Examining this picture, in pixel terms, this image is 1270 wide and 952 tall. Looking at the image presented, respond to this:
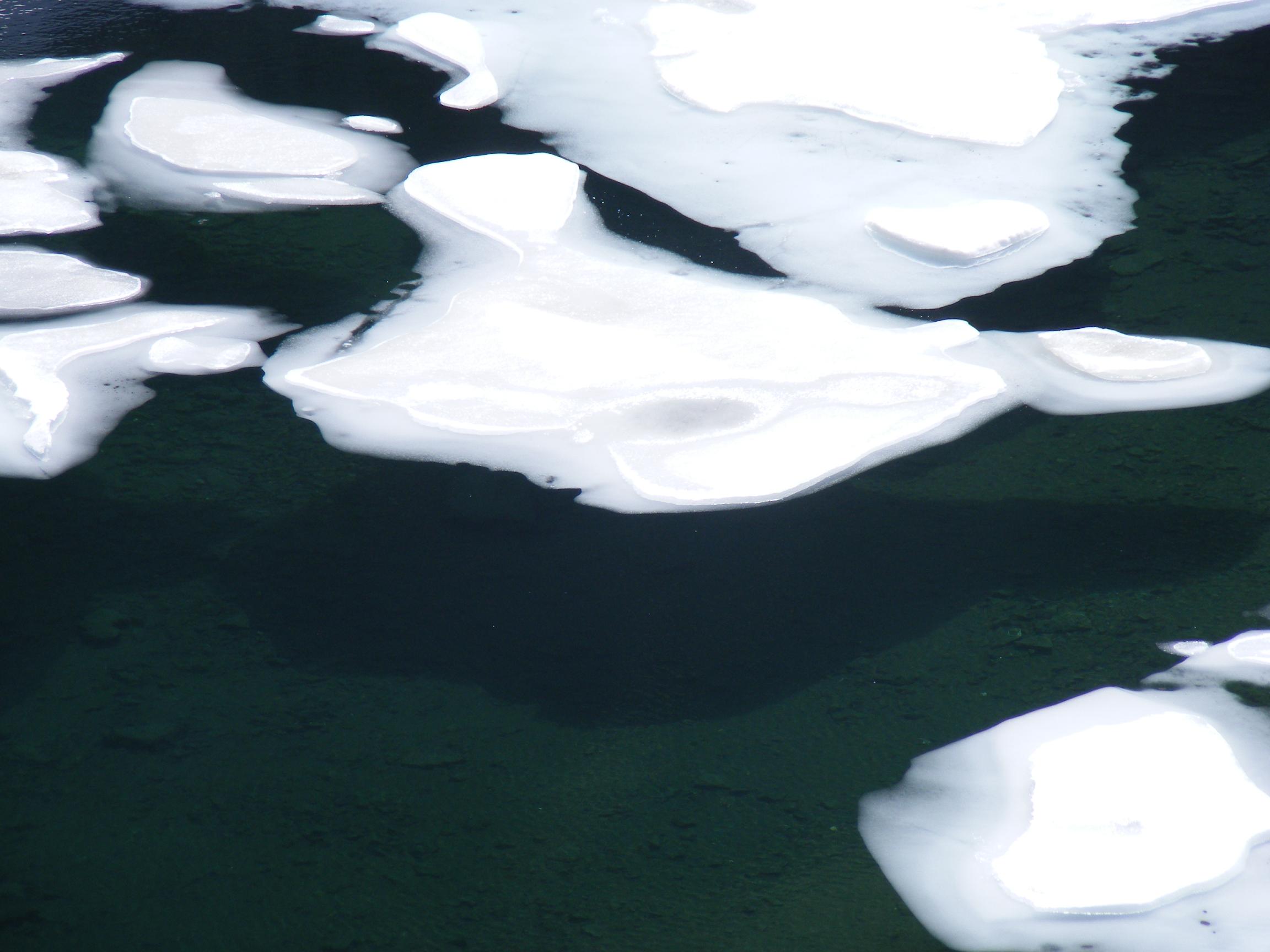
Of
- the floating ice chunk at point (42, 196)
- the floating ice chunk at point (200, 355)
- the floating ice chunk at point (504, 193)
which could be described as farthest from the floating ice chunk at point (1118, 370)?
the floating ice chunk at point (42, 196)

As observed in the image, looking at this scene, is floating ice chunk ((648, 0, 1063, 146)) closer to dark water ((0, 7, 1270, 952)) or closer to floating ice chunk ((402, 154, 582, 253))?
floating ice chunk ((402, 154, 582, 253))

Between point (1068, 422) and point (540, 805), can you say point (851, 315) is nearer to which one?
point (1068, 422)

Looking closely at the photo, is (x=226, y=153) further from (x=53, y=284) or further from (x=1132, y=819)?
(x=1132, y=819)

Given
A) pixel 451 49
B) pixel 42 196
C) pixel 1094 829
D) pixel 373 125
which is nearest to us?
pixel 1094 829

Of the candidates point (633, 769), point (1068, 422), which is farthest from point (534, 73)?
point (633, 769)

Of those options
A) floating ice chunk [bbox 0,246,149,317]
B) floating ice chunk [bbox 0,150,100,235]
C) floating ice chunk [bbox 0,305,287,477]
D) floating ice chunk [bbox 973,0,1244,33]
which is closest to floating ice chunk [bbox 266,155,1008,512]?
floating ice chunk [bbox 0,305,287,477]

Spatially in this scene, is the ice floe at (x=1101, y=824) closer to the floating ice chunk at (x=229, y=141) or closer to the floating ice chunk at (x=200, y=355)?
the floating ice chunk at (x=200, y=355)

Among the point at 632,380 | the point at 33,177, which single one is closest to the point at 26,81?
the point at 33,177
